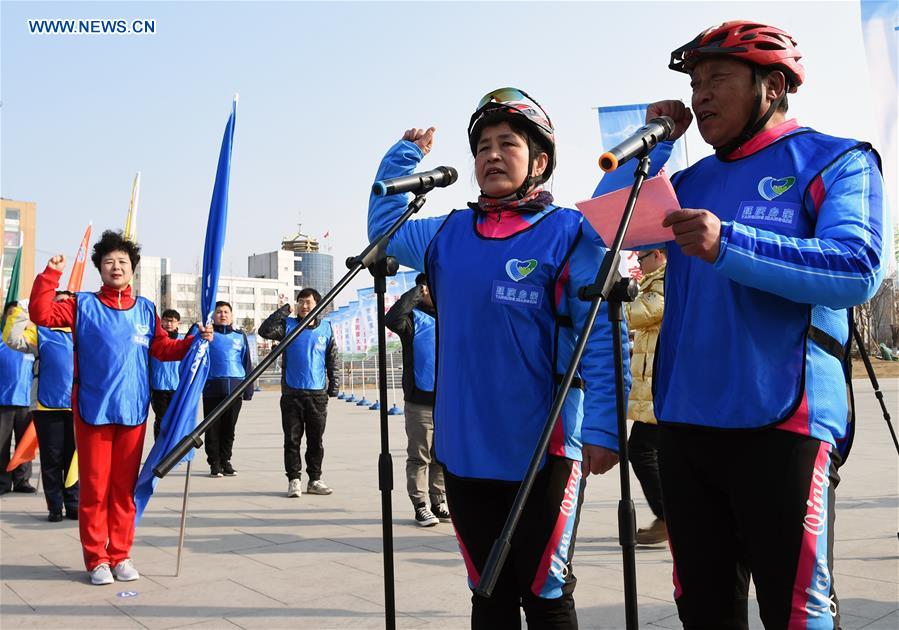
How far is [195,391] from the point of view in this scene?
5375 mm

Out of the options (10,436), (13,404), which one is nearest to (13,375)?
(13,404)

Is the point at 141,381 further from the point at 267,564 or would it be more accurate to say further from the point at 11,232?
the point at 11,232

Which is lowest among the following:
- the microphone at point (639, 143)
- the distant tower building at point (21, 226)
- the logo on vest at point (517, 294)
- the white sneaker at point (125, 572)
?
the white sneaker at point (125, 572)

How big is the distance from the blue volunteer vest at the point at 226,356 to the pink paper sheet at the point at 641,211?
8.93 m

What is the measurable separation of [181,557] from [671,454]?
443 cm

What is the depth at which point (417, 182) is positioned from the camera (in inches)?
113

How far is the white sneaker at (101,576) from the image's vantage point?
16.9 ft

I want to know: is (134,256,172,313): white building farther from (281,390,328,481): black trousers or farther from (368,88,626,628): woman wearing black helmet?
(368,88,626,628): woman wearing black helmet

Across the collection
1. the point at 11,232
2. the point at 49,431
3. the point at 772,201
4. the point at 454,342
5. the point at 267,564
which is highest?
the point at 11,232

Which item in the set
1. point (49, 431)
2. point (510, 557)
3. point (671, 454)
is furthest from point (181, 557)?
point (671, 454)

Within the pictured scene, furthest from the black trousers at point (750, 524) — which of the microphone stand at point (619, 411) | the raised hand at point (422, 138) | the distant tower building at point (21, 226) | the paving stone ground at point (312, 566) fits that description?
the distant tower building at point (21, 226)

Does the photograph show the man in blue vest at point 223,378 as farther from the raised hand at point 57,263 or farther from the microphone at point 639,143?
the microphone at point 639,143

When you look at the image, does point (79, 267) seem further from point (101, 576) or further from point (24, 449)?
point (101, 576)

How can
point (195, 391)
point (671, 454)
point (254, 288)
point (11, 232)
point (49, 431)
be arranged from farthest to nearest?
point (254, 288) < point (11, 232) < point (49, 431) < point (195, 391) < point (671, 454)
